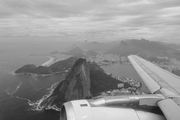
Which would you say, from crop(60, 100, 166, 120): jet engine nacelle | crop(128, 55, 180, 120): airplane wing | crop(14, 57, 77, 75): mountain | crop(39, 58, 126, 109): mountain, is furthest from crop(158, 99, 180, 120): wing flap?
crop(14, 57, 77, 75): mountain

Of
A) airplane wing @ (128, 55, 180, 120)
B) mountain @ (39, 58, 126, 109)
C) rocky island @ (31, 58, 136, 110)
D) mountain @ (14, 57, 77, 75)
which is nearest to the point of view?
airplane wing @ (128, 55, 180, 120)

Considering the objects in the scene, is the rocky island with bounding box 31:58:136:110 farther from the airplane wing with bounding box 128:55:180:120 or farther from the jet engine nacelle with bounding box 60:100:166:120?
the jet engine nacelle with bounding box 60:100:166:120

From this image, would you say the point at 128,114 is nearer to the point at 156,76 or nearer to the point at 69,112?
the point at 69,112

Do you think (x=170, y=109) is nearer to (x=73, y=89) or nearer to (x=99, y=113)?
(x=99, y=113)

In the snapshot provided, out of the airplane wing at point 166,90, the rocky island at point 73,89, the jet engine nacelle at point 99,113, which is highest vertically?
the jet engine nacelle at point 99,113

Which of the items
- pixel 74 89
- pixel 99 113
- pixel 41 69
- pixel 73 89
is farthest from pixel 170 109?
pixel 41 69

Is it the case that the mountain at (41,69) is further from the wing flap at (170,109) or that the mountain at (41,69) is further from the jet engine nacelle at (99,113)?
the wing flap at (170,109)

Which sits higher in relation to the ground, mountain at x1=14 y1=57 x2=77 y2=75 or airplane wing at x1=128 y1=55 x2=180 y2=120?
airplane wing at x1=128 y1=55 x2=180 y2=120

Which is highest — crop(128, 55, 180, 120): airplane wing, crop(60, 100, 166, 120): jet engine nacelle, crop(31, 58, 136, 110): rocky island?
crop(60, 100, 166, 120): jet engine nacelle

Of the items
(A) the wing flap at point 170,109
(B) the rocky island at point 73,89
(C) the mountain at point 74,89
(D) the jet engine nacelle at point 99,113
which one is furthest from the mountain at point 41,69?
(A) the wing flap at point 170,109
